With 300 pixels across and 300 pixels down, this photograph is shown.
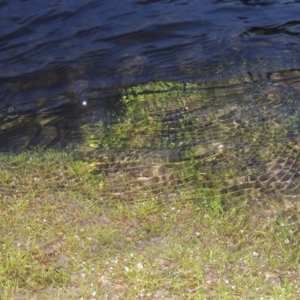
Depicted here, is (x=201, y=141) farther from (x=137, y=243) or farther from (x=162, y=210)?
(x=137, y=243)

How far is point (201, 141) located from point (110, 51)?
246 cm

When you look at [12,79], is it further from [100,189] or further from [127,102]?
[100,189]

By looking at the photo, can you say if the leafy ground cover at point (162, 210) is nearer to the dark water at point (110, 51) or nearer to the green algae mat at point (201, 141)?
the green algae mat at point (201, 141)

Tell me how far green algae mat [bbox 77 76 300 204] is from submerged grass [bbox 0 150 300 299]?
0.20 metres

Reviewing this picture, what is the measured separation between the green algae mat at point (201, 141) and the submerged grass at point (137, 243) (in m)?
A: 0.20

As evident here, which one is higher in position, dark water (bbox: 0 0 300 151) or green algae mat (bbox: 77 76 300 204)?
dark water (bbox: 0 0 300 151)

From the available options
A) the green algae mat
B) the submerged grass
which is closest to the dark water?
the green algae mat

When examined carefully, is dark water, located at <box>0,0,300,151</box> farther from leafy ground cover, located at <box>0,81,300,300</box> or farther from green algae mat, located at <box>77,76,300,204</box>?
leafy ground cover, located at <box>0,81,300,300</box>

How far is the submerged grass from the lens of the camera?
355 cm

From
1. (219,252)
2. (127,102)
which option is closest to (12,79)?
(127,102)

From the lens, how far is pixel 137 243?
394 centimetres

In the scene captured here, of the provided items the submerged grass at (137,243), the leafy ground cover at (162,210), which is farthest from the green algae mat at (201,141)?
the submerged grass at (137,243)

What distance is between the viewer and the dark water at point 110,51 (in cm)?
605

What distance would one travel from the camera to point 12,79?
6598mm
